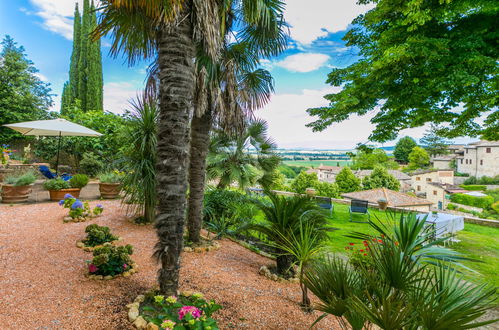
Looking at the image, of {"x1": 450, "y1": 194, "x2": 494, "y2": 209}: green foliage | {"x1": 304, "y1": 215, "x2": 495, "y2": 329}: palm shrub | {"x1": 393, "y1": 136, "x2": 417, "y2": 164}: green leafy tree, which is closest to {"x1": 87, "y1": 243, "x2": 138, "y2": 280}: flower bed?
{"x1": 304, "y1": 215, "x2": 495, "y2": 329}: palm shrub

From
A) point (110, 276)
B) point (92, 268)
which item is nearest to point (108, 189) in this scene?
point (92, 268)

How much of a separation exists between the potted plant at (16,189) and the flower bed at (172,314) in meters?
6.61

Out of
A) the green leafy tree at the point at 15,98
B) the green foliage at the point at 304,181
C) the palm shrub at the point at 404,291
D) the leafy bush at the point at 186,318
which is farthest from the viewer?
the green foliage at the point at 304,181

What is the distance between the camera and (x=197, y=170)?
4.43 metres

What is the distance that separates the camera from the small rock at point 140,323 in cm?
203

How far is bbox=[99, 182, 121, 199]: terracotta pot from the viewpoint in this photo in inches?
298

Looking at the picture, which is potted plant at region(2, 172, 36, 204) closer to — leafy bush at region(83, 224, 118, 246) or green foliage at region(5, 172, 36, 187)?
green foliage at region(5, 172, 36, 187)

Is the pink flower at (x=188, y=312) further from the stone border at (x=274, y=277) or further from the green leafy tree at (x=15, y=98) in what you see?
the green leafy tree at (x=15, y=98)

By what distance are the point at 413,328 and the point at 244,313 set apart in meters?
1.64

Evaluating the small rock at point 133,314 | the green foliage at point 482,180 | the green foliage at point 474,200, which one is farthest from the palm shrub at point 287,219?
the green foliage at point 482,180

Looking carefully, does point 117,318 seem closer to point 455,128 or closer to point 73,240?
point 73,240

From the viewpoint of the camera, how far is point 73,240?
4160 millimetres

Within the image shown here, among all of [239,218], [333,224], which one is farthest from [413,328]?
[333,224]

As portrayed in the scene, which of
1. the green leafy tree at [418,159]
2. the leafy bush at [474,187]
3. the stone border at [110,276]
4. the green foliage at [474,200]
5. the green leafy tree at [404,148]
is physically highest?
the green leafy tree at [404,148]
